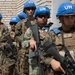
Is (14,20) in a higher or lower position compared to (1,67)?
higher

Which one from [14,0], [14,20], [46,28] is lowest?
[14,0]

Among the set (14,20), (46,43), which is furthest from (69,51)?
(14,20)

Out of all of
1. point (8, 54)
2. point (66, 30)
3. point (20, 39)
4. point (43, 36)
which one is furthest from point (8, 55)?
point (66, 30)

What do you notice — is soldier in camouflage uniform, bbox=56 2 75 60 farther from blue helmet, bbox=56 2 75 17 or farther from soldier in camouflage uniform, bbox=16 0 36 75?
soldier in camouflage uniform, bbox=16 0 36 75

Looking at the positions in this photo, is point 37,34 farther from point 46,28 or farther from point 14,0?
point 14,0

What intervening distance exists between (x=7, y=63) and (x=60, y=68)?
14.3 feet

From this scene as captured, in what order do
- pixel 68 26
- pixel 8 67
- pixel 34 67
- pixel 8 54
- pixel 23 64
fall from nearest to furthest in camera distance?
pixel 68 26 → pixel 34 67 → pixel 23 64 → pixel 8 67 → pixel 8 54

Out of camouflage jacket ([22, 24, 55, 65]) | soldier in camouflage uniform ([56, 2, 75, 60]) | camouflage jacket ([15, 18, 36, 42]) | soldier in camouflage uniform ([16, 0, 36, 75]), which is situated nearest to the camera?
soldier in camouflage uniform ([56, 2, 75, 60])

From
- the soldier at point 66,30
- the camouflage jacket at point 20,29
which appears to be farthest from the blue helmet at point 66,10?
the camouflage jacket at point 20,29

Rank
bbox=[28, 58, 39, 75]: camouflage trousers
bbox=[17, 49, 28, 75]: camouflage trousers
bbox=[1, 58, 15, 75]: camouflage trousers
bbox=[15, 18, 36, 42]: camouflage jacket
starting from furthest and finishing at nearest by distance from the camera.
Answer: bbox=[1, 58, 15, 75]: camouflage trousers
bbox=[15, 18, 36, 42]: camouflage jacket
bbox=[17, 49, 28, 75]: camouflage trousers
bbox=[28, 58, 39, 75]: camouflage trousers

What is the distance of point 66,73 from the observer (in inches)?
159

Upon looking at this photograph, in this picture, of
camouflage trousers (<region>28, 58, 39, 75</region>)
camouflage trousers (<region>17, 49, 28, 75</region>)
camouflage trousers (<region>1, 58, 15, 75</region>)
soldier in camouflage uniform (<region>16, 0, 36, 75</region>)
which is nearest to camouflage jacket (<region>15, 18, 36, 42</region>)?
soldier in camouflage uniform (<region>16, 0, 36, 75</region>)

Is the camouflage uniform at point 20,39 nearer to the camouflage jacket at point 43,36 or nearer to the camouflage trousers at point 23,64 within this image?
the camouflage trousers at point 23,64

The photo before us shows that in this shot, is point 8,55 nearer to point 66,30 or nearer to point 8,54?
point 8,54
